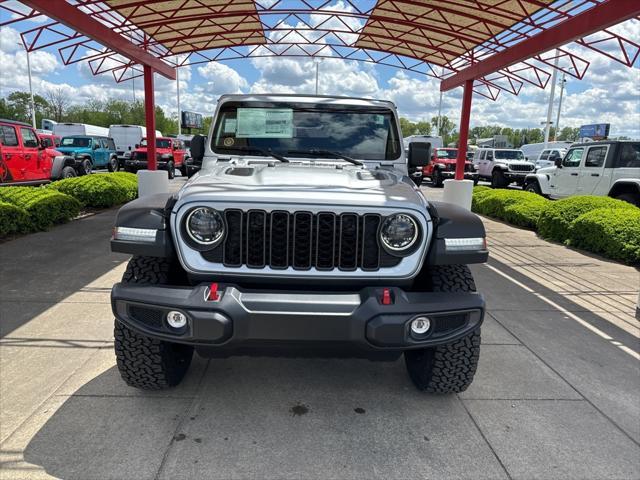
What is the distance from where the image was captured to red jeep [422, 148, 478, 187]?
69.2 ft

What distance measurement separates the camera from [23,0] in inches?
261

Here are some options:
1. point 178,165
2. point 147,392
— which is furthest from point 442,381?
point 178,165

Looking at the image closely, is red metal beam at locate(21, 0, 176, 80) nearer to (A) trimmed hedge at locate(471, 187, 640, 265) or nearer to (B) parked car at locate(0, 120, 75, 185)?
(B) parked car at locate(0, 120, 75, 185)

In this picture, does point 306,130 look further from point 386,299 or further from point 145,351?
point 145,351

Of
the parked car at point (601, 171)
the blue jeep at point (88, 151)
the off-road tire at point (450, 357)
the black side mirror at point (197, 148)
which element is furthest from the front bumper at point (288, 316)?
the blue jeep at point (88, 151)

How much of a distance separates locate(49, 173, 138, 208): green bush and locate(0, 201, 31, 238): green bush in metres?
2.63

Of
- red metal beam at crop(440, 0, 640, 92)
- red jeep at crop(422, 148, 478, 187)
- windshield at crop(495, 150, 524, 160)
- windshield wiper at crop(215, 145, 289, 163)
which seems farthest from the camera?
windshield at crop(495, 150, 524, 160)

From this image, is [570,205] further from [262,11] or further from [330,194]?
[262,11]

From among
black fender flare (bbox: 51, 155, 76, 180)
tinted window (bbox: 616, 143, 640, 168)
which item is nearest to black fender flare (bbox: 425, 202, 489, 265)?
tinted window (bbox: 616, 143, 640, 168)

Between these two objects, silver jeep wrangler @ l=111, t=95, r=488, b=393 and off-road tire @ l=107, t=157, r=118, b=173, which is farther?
off-road tire @ l=107, t=157, r=118, b=173

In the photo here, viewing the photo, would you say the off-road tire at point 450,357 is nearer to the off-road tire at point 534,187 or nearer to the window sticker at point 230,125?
the window sticker at point 230,125

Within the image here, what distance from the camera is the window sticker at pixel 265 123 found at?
3727 mm

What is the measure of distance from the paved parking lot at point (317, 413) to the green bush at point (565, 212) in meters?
4.40

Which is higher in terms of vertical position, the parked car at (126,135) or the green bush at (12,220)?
the parked car at (126,135)
